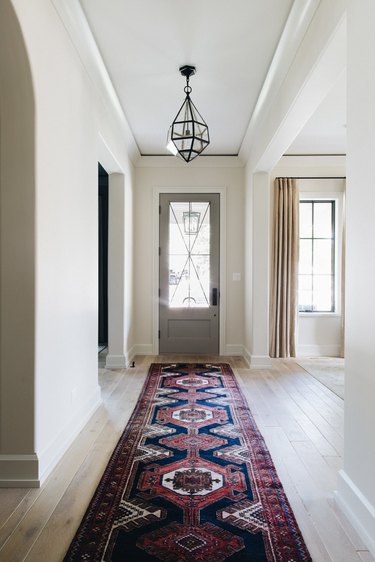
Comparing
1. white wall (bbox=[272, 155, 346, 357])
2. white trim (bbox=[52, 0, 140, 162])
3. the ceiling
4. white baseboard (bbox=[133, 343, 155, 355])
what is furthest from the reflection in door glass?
white trim (bbox=[52, 0, 140, 162])

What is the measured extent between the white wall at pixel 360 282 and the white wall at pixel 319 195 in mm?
4105

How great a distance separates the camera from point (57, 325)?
2.60m

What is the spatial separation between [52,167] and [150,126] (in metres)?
2.63

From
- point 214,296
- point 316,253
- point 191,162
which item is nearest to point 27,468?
point 214,296

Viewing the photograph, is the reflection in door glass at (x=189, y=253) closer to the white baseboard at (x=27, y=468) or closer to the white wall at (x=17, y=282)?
the white baseboard at (x=27, y=468)

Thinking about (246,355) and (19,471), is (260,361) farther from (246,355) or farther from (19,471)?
(19,471)

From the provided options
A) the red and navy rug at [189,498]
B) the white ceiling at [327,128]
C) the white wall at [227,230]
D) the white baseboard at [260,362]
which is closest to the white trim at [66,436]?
the red and navy rug at [189,498]

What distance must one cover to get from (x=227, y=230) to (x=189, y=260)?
0.71 metres

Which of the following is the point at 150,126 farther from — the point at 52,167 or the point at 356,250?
the point at 356,250

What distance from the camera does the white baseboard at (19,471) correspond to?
7.22 ft

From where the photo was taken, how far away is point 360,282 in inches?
73.9

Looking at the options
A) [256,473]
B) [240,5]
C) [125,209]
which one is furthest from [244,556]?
[125,209]

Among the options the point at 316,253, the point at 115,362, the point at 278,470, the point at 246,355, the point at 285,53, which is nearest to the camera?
the point at 278,470

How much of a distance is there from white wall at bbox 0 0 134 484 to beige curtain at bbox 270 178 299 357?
3.04 m
